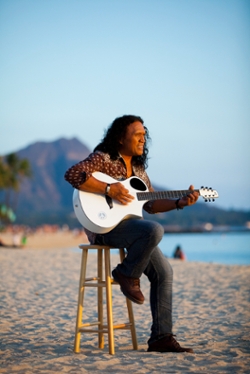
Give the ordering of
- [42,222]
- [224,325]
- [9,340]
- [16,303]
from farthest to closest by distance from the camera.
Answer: [42,222] < [16,303] < [224,325] < [9,340]

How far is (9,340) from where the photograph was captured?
529cm

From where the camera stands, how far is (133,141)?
478 cm

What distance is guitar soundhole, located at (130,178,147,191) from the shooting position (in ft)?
15.4

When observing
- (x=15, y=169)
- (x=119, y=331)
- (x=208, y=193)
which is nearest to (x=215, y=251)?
(x=15, y=169)

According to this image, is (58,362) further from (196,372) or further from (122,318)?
(122,318)

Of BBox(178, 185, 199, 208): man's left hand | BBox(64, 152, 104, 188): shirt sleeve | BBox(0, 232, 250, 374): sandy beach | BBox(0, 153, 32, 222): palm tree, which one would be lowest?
BBox(0, 232, 250, 374): sandy beach

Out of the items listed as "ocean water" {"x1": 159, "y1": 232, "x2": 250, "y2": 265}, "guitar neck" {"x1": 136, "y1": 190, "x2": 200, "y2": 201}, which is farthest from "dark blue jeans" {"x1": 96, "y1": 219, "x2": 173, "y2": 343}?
"ocean water" {"x1": 159, "y1": 232, "x2": 250, "y2": 265}

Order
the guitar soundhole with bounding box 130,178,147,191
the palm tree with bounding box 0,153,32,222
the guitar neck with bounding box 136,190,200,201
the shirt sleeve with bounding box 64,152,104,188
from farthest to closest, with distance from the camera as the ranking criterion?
the palm tree with bounding box 0,153,32,222
the guitar soundhole with bounding box 130,178,147,191
the guitar neck with bounding box 136,190,200,201
the shirt sleeve with bounding box 64,152,104,188

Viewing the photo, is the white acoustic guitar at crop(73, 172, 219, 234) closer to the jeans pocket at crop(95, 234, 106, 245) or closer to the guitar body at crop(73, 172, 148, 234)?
the guitar body at crop(73, 172, 148, 234)

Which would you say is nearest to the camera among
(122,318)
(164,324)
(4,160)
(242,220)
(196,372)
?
(196,372)

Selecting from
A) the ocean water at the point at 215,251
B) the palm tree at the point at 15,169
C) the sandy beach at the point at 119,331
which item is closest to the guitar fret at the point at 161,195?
the sandy beach at the point at 119,331

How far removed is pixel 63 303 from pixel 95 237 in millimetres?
3727

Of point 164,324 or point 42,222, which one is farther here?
point 42,222

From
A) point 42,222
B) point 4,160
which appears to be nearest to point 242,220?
point 42,222
